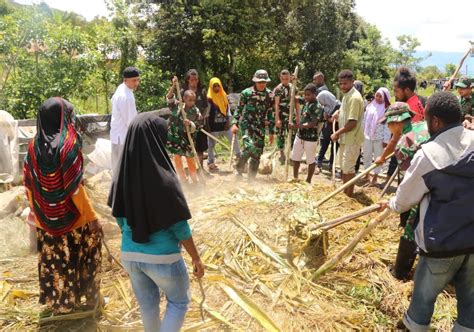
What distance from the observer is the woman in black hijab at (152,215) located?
86.4 inches

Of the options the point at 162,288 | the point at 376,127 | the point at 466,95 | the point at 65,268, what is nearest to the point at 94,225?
the point at 65,268

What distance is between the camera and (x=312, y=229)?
3939mm

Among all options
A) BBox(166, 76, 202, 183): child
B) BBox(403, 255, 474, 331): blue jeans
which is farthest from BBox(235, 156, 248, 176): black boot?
BBox(403, 255, 474, 331): blue jeans

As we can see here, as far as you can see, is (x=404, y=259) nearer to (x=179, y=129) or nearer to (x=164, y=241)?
(x=164, y=241)

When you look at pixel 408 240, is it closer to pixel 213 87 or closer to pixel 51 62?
pixel 213 87

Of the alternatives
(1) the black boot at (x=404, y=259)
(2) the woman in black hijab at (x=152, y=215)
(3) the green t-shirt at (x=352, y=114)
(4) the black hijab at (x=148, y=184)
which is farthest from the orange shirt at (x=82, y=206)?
(3) the green t-shirt at (x=352, y=114)

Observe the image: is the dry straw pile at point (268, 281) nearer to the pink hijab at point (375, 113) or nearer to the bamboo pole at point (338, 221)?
the bamboo pole at point (338, 221)

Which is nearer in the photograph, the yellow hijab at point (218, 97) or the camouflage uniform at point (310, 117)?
the camouflage uniform at point (310, 117)

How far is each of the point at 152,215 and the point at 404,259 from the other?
2593 mm

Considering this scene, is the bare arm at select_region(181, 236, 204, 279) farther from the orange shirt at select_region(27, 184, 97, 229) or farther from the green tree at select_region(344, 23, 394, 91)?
the green tree at select_region(344, 23, 394, 91)

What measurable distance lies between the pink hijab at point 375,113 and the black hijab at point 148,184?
17.9 feet

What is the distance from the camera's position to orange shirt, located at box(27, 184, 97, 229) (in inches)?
119

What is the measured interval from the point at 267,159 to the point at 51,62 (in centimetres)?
541

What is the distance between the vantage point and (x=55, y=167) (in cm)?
292
